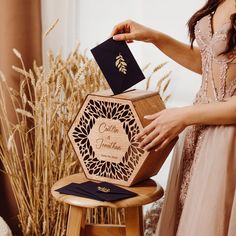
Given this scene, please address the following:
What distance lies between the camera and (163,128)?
1277 millimetres

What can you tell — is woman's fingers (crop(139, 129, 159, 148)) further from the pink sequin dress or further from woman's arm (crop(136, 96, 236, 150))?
the pink sequin dress

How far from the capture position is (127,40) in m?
1.46

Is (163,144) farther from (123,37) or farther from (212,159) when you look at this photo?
(123,37)

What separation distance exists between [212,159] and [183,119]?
0.13 metres

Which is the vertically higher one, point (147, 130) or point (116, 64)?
point (116, 64)

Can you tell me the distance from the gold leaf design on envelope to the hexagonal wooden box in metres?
0.07

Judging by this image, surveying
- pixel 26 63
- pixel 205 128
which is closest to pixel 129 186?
pixel 205 128

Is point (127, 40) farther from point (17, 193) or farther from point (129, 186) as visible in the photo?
point (17, 193)

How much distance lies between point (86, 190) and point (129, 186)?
4.8 inches

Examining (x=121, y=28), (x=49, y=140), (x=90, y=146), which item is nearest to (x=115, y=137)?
(x=90, y=146)

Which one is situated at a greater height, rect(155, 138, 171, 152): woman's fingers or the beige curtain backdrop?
the beige curtain backdrop

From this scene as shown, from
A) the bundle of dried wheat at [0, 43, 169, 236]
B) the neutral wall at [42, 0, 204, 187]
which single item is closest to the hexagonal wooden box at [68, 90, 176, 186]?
the bundle of dried wheat at [0, 43, 169, 236]

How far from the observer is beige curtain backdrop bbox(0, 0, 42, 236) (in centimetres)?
213

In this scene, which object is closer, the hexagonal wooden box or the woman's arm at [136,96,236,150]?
the woman's arm at [136,96,236,150]
